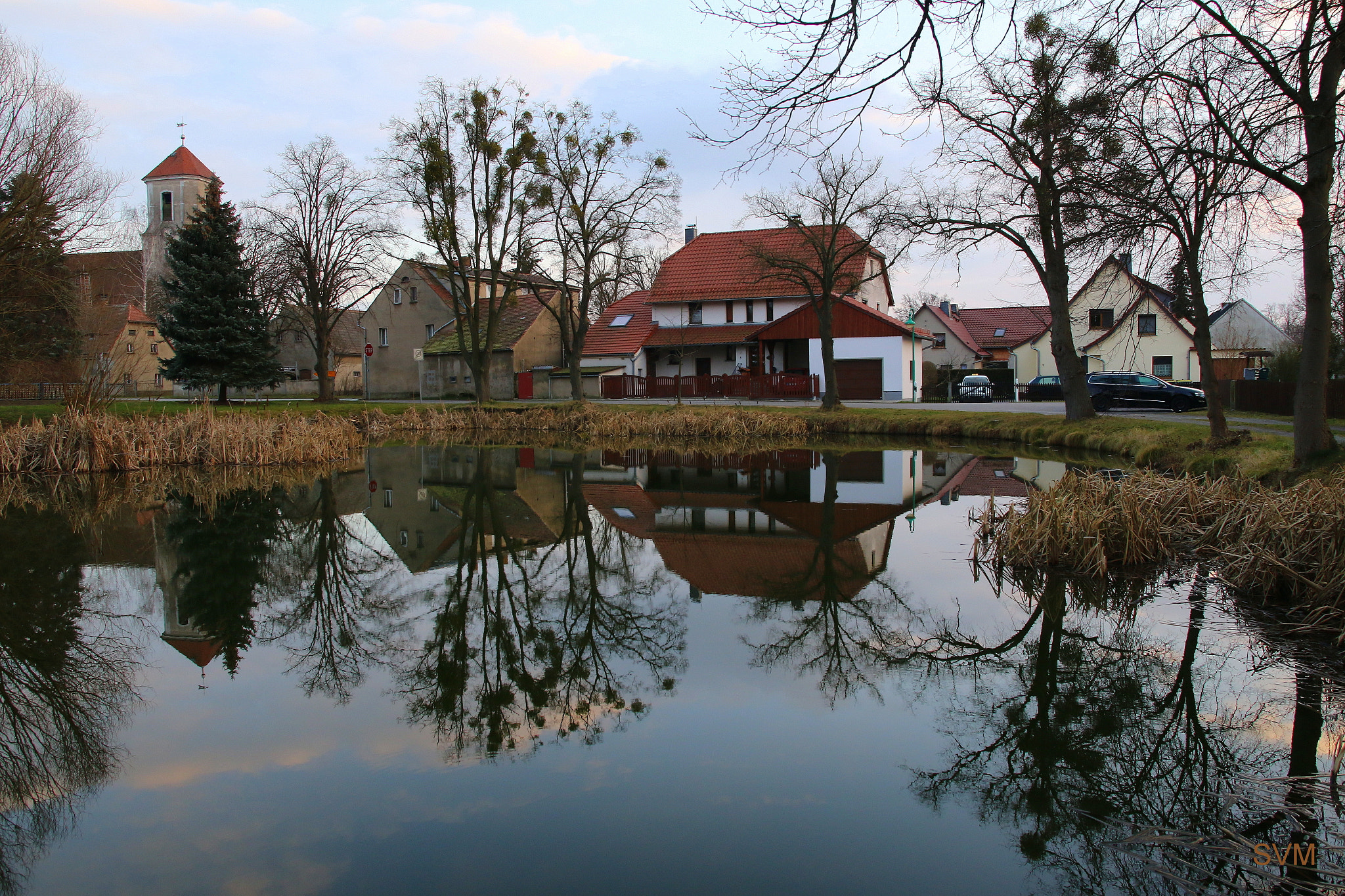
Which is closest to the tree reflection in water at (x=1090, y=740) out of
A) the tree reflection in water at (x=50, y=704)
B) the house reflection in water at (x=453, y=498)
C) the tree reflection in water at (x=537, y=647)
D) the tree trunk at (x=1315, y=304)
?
the tree reflection in water at (x=537, y=647)

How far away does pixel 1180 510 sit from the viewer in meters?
9.69

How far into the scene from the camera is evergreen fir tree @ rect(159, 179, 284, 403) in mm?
32375

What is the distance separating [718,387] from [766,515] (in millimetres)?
29557

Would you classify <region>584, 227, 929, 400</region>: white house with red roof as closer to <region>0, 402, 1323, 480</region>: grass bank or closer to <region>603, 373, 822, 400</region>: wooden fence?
<region>603, 373, 822, 400</region>: wooden fence

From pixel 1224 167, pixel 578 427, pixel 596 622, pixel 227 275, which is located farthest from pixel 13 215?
pixel 1224 167

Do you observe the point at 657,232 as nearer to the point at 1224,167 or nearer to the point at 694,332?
the point at 694,332

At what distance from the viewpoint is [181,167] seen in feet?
213

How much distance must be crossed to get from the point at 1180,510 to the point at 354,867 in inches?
358

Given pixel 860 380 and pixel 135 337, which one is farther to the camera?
pixel 135 337

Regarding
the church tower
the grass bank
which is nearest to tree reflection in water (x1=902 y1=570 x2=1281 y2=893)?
the grass bank

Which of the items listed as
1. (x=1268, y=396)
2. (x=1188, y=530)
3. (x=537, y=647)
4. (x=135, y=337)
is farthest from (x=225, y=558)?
(x=135, y=337)

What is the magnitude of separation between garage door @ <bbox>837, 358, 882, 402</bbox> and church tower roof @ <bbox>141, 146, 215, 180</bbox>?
49.9 meters

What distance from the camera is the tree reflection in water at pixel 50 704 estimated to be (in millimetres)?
4156

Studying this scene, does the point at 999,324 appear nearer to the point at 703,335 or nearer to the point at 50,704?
the point at 703,335
